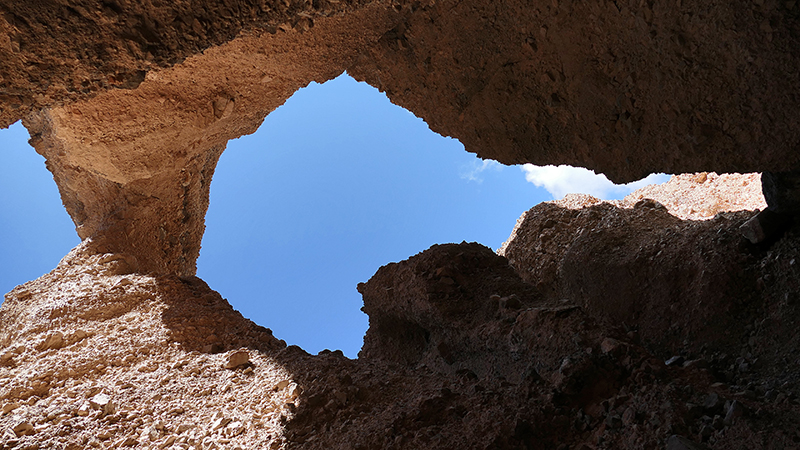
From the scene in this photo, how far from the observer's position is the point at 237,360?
3713 mm

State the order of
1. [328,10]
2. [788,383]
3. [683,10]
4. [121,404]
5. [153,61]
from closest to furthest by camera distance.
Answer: [153,61] < [328,10] < [788,383] < [683,10] < [121,404]

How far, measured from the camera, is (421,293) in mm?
4105

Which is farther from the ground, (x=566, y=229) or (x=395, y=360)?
(x=566, y=229)

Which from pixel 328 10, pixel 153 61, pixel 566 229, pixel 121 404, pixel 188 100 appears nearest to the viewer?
pixel 153 61

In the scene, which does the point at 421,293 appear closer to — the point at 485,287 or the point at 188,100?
the point at 485,287

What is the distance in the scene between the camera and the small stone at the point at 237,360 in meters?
3.69

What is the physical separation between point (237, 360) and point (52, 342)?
165 centimetres

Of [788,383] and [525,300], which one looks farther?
[525,300]

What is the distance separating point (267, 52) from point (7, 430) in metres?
3.18

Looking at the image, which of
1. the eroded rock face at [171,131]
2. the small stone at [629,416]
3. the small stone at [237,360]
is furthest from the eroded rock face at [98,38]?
the small stone at [629,416]

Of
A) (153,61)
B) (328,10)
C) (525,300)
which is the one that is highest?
(328,10)

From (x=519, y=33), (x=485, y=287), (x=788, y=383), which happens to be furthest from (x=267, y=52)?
(x=788, y=383)

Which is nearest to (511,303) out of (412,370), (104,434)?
(412,370)

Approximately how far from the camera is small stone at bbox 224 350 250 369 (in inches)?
145
